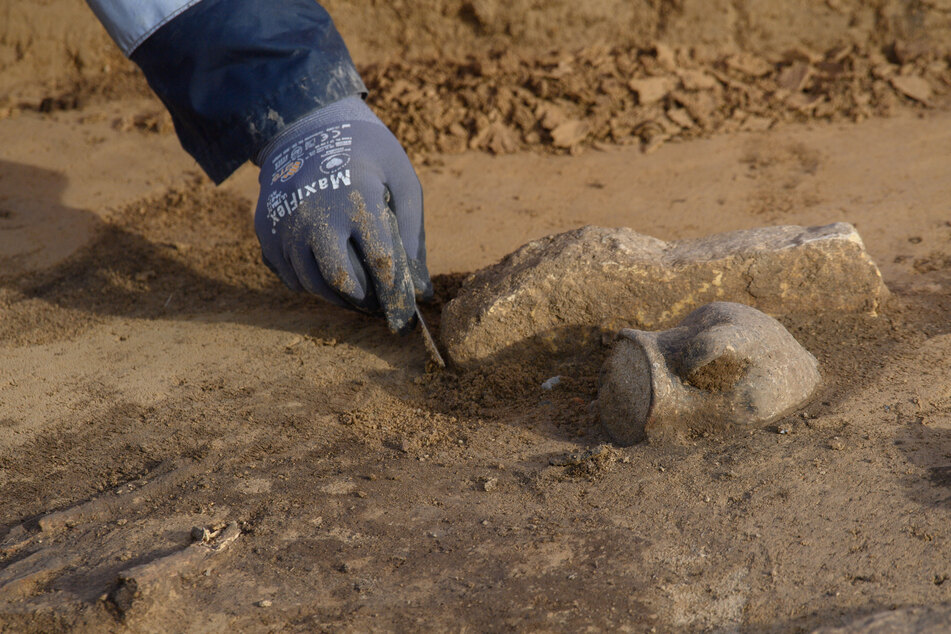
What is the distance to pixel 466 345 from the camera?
2826mm

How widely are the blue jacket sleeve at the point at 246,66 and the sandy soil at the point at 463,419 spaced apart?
0.80 meters

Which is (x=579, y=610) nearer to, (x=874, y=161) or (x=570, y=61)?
(x=874, y=161)

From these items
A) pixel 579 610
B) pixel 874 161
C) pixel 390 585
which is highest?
pixel 390 585

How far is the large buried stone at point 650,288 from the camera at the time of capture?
2.74 metres

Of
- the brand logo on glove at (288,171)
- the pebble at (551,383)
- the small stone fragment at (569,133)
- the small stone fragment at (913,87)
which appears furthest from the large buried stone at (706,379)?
the small stone fragment at (913,87)

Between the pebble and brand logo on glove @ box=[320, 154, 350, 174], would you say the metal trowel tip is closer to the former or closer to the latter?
the pebble

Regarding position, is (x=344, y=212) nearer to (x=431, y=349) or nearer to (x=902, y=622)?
(x=431, y=349)

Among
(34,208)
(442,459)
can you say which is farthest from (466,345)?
(34,208)

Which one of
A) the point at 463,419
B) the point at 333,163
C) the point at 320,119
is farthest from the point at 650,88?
the point at 463,419

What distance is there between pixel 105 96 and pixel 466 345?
3.57m

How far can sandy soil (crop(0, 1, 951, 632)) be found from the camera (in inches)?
74.9

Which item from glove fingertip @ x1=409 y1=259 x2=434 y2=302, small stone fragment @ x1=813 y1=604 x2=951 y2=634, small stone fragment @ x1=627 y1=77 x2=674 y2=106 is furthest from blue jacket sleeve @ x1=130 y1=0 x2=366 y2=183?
small stone fragment @ x1=813 y1=604 x2=951 y2=634

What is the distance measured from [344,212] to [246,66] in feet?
2.07

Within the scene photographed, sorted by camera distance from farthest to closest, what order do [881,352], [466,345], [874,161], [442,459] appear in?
[874,161] < [466,345] < [881,352] < [442,459]
